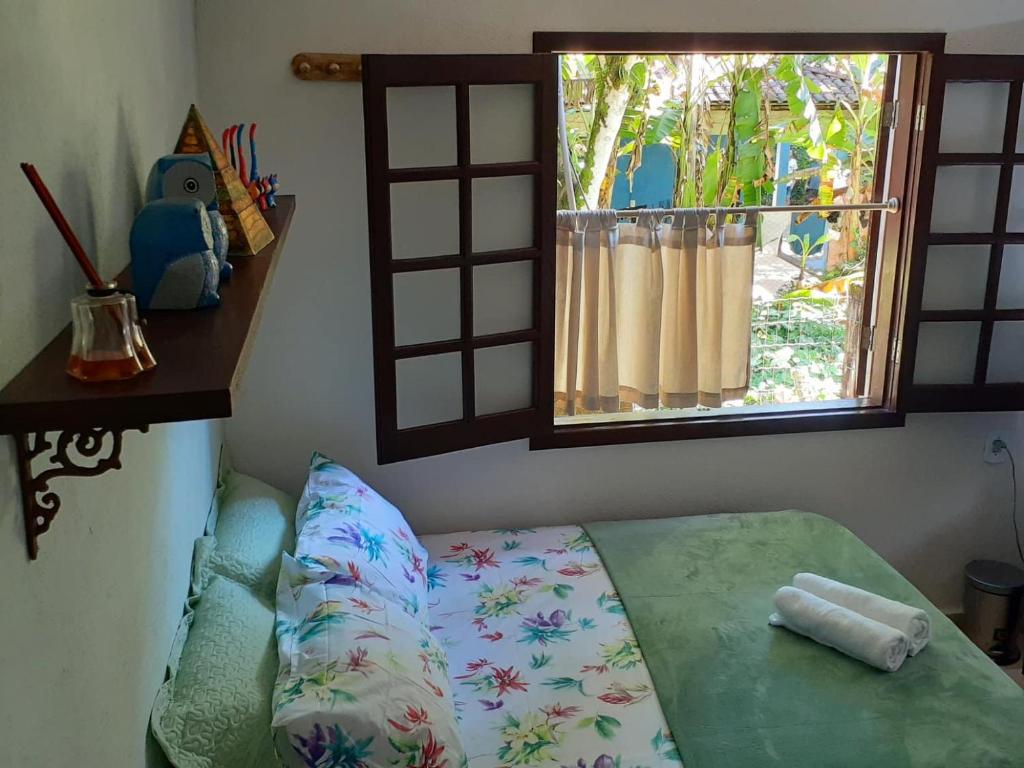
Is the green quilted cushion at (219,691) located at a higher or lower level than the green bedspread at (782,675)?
higher

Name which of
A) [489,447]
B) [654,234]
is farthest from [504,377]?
[654,234]

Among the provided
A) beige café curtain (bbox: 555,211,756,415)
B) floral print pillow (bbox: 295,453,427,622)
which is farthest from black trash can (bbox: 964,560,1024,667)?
floral print pillow (bbox: 295,453,427,622)

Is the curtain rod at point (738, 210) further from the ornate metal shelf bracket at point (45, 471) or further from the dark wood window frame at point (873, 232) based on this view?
the ornate metal shelf bracket at point (45, 471)

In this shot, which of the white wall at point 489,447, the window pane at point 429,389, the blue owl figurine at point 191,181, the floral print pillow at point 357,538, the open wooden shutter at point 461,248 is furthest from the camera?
the window pane at point 429,389

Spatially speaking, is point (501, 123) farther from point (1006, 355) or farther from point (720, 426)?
point (1006, 355)

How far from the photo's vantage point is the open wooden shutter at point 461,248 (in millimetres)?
2518

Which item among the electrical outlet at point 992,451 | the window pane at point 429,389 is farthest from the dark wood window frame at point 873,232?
the electrical outlet at point 992,451

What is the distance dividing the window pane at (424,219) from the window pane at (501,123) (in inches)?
5.1

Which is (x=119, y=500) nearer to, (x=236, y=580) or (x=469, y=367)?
(x=236, y=580)

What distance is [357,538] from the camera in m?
2.30

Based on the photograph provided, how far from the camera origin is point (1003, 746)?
2.03 metres

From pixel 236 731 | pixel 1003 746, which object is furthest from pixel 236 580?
pixel 1003 746

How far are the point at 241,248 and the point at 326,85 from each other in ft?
3.94

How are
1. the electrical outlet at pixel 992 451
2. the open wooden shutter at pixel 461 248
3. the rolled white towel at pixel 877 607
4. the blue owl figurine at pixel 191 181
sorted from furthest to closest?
1. the electrical outlet at pixel 992 451
2. the open wooden shutter at pixel 461 248
3. the rolled white towel at pixel 877 607
4. the blue owl figurine at pixel 191 181
